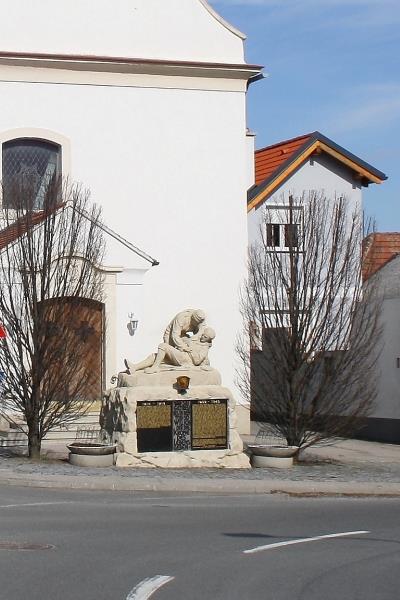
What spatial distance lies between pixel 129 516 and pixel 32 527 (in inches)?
74.0

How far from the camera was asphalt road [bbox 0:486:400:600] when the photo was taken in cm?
990

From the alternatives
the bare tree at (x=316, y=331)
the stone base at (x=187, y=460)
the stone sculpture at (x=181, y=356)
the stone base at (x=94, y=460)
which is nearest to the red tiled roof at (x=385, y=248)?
the bare tree at (x=316, y=331)

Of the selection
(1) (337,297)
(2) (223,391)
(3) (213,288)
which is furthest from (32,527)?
(3) (213,288)

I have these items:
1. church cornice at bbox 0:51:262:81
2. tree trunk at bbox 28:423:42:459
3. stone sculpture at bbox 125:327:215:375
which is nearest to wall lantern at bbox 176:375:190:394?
stone sculpture at bbox 125:327:215:375

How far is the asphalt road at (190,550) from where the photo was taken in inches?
390

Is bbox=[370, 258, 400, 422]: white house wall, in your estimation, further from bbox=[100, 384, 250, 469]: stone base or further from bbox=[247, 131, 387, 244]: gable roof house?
bbox=[100, 384, 250, 469]: stone base

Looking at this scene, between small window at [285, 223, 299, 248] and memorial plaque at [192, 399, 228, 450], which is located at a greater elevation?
small window at [285, 223, 299, 248]

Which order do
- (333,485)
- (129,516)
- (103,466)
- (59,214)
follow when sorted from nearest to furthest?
(129,516), (333,485), (103,466), (59,214)

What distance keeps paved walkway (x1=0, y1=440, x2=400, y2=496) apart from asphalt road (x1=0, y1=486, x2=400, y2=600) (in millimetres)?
1566

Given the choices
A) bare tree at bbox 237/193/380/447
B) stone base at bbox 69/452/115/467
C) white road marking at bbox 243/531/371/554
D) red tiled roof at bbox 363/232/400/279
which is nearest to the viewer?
white road marking at bbox 243/531/371/554

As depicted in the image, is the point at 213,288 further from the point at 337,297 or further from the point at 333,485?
the point at 333,485

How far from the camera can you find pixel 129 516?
1504 centimetres

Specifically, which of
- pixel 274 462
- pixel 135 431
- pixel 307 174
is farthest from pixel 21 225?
pixel 307 174

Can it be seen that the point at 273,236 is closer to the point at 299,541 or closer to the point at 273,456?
the point at 273,456
